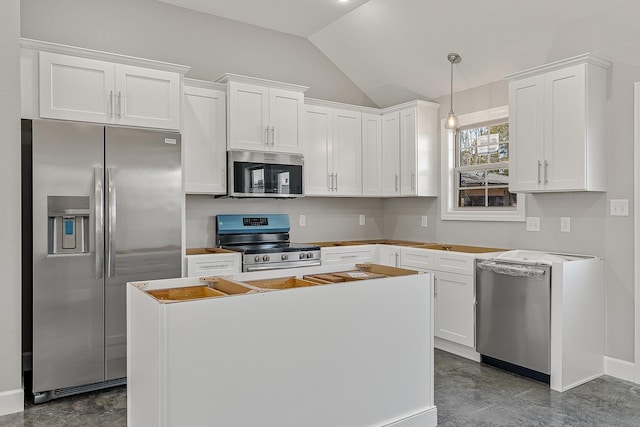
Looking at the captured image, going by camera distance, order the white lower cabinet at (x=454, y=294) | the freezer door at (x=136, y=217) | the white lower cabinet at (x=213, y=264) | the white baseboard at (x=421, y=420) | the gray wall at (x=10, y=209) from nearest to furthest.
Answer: the white baseboard at (x=421, y=420) < the gray wall at (x=10, y=209) < the freezer door at (x=136, y=217) < the white lower cabinet at (x=213, y=264) < the white lower cabinet at (x=454, y=294)

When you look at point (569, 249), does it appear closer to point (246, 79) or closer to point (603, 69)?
point (603, 69)

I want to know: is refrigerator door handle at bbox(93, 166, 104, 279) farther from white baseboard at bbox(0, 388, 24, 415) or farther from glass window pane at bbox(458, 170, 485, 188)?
glass window pane at bbox(458, 170, 485, 188)

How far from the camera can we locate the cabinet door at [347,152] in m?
5.06

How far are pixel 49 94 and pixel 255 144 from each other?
67.6 inches

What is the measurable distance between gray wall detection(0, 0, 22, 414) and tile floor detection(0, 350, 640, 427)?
26cm

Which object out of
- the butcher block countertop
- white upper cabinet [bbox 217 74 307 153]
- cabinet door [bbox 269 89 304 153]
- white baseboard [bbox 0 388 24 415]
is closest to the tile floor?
white baseboard [bbox 0 388 24 415]

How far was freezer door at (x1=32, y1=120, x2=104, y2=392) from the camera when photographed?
309 centimetres

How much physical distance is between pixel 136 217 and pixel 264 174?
4.40 feet

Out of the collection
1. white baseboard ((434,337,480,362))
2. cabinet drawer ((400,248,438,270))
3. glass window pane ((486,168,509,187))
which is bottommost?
white baseboard ((434,337,480,362))

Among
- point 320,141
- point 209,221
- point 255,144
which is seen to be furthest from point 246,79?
point 209,221

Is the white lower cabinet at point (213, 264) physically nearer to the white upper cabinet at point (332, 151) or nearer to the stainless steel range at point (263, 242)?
the stainless steel range at point (263, 242)

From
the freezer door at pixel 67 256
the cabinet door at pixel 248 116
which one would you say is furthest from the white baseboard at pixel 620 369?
the freezer door at pixel 67 256

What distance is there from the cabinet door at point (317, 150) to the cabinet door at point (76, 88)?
199 centimetres

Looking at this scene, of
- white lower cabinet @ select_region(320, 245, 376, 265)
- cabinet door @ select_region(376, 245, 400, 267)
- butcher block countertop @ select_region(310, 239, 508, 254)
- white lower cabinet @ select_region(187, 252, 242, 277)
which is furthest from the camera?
cabinet door @ select_region(376, 245, 400, 267)
